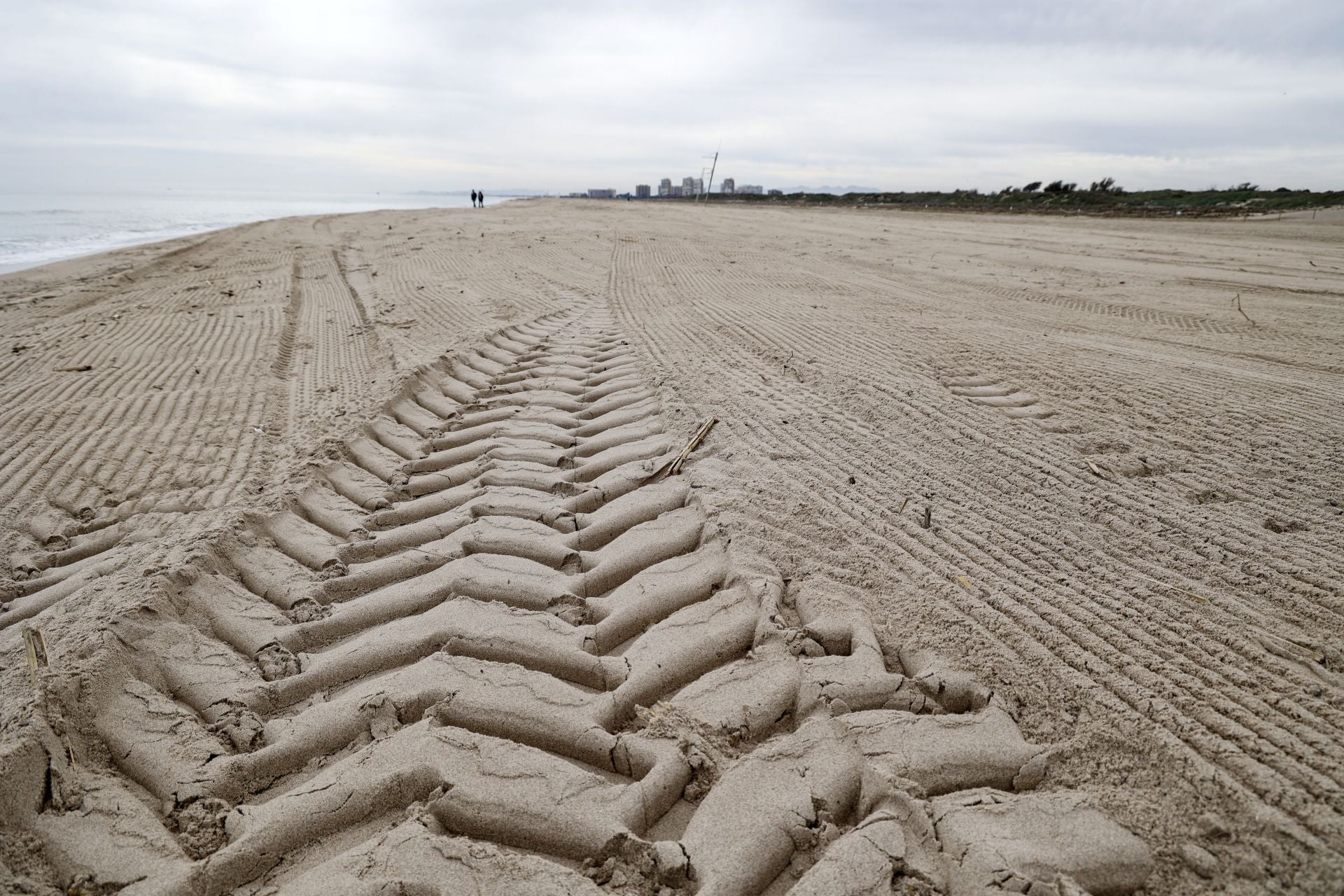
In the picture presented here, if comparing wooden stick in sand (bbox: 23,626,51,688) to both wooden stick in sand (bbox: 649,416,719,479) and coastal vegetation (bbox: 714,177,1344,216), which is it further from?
coastal vegetation (bbox: 714,177,1344,216)

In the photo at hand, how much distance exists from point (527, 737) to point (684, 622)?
0.64 meters

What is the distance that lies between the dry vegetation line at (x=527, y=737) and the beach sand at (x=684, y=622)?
10 millimetres

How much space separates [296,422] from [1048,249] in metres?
12.4

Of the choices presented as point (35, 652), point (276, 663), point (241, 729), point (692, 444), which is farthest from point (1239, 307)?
point (35, 652)

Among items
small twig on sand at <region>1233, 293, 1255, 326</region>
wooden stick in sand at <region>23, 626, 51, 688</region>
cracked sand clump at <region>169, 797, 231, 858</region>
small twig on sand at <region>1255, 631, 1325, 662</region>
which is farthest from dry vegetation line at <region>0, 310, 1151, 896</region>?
small twig on sand at <region>1233, 293, 1255, 326</region>

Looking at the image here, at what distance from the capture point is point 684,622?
7.23 feet

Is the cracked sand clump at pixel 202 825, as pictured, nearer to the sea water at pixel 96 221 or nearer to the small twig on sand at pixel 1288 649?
the small twig on sand at pixel 1288 649

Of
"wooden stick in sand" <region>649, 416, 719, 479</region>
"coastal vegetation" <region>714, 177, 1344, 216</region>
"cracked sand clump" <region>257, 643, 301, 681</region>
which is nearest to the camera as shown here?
"cracked sand clump" <region>257, 643, 301, 681</region>

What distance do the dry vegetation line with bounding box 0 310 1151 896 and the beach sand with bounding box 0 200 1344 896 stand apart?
10 millimetres

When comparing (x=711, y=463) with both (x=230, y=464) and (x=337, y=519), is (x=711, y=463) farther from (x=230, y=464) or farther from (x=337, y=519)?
(x=230, y=464)

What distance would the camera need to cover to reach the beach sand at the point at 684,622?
4.93 ft

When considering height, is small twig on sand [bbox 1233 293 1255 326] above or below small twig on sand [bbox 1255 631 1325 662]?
above

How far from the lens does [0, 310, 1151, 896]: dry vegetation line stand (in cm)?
147

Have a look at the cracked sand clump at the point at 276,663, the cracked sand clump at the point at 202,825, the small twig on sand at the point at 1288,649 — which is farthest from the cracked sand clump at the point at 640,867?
the small twig on sand at the point at 1288,649
